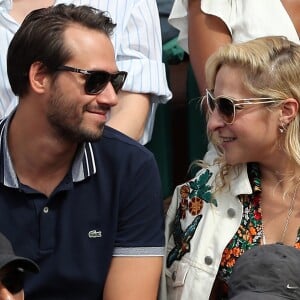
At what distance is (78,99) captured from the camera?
7.22 ft

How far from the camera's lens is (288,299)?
1.85m

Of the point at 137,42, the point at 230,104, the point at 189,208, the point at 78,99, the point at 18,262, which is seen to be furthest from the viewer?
the point at 137,42

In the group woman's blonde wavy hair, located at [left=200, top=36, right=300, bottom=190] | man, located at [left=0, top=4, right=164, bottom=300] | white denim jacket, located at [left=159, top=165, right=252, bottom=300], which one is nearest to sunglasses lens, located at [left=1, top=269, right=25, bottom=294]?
man, located at [left=0, top=4, right=164, bottom=300]

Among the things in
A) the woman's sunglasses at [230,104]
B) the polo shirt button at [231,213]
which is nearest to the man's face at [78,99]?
the woman's sunglasses at [230,104]

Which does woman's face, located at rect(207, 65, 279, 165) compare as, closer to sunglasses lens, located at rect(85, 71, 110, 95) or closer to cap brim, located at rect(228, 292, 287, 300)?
sunglasses lens, located at rect(85, 71, 110, 95)

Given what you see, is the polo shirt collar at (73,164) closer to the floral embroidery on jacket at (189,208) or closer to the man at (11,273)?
the floral embroidery on jacket at (189,208)

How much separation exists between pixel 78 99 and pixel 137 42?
579mm

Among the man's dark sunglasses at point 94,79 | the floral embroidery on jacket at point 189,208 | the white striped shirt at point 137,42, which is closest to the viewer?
the man's dark sunglasses at point 94,79

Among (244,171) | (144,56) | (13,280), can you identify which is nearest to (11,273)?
(13,280)

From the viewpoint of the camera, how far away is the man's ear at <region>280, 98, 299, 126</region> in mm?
2311

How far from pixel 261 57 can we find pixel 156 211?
0.48m

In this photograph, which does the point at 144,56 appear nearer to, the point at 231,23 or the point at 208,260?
the point at 231,23

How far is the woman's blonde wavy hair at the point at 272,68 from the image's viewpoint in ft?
7.57

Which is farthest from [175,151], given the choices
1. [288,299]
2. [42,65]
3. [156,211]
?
[288,299]
